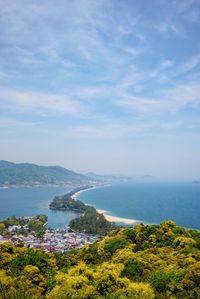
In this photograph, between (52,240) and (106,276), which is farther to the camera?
(52,240)

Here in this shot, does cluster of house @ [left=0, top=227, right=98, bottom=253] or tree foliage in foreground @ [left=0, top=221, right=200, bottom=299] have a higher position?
tree foliage in foreground @ [left=0, top=221, right=200, bottom=299]

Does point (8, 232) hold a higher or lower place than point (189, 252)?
lower

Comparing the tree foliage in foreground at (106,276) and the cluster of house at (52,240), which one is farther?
the cluster of house at (52,240)

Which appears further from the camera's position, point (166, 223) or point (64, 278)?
point (166, 223)

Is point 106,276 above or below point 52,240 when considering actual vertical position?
above

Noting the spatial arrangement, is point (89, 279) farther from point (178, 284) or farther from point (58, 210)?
point (58, 210)

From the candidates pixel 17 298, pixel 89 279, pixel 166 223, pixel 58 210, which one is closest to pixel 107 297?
pixel 89 279

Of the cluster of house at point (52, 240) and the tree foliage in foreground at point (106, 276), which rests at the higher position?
the tree foliage in foreground at point (106, 276)

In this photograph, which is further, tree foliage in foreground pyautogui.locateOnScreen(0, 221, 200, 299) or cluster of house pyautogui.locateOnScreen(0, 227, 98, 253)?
cluster of house pyautogui.locateOnScreen(0, 227, 98, 253)
